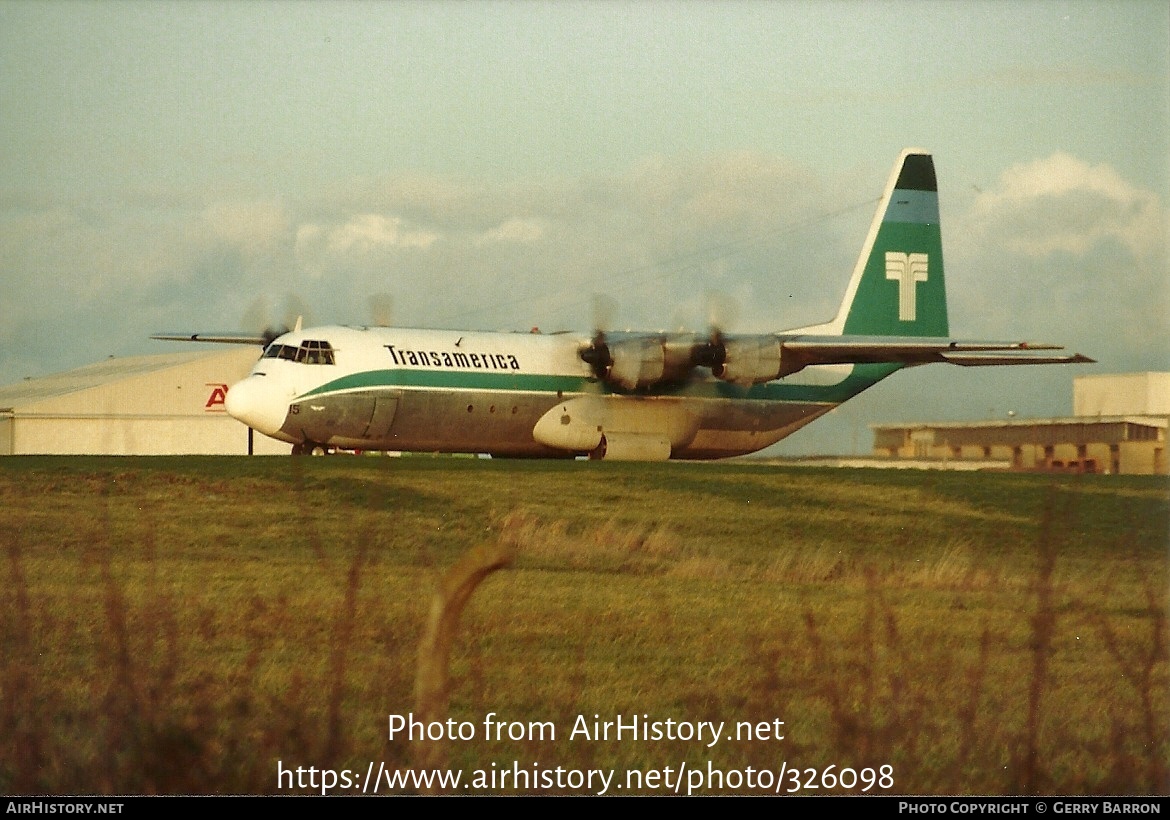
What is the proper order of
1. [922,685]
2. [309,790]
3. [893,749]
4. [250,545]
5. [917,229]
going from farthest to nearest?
1. [917,229]
2. [250,545]
3. [922,685]
4. [893,749]
5. [309,790]

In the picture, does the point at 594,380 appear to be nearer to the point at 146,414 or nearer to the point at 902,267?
the point at 902,267

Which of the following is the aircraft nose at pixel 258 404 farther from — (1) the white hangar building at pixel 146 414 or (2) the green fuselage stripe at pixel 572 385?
(1) the white hangar building at pixel 146 414

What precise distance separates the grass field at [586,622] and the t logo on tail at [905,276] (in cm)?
1543

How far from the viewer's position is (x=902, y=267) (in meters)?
48.2

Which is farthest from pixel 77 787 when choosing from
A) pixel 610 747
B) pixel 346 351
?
pixel 346 351

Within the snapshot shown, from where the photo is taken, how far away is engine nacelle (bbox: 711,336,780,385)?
132 feet

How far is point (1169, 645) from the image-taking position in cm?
1573

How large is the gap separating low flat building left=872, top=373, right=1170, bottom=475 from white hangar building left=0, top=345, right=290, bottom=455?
25831mm

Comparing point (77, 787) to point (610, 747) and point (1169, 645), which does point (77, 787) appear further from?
point (1169, 645)

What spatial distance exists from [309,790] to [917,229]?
42866mm

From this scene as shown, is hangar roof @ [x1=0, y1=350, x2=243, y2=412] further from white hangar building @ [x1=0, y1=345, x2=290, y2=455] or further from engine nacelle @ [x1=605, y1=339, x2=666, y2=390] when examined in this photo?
engine nacelle @ [x1=605, y1=339, x2=666, y2=390]

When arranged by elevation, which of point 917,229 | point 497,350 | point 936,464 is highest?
point 917,229

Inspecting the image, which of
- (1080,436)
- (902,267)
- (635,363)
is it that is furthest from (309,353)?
(1080,436)

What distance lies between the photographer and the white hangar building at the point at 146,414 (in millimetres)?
63688
